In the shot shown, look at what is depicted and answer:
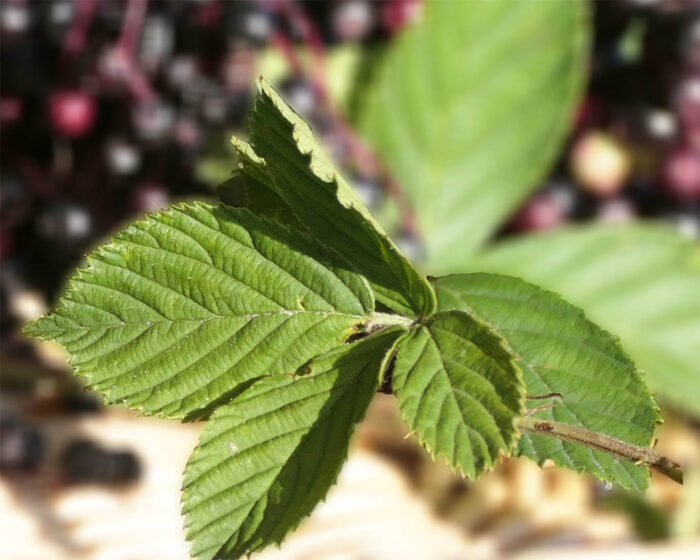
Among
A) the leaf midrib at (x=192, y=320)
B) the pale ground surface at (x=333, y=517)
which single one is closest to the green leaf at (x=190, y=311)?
the leaf midrib at (x=192, y=320)

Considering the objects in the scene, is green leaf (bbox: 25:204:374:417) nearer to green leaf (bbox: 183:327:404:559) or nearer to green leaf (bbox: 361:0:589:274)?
green leaf (bbox: 183:327:404:559)

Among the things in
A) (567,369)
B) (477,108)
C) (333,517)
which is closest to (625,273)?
(477,108)

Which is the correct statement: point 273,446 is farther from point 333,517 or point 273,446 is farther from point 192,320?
point 333,517

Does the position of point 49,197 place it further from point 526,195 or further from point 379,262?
point 379,262

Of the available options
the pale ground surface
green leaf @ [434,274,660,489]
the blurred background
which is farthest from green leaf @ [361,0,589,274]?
green leaf @ [434,274,660,489]

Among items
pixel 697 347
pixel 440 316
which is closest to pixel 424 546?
pixel 697 347

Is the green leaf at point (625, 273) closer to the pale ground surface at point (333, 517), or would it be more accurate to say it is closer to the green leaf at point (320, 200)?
the pale ground surface at point (333, 517)
